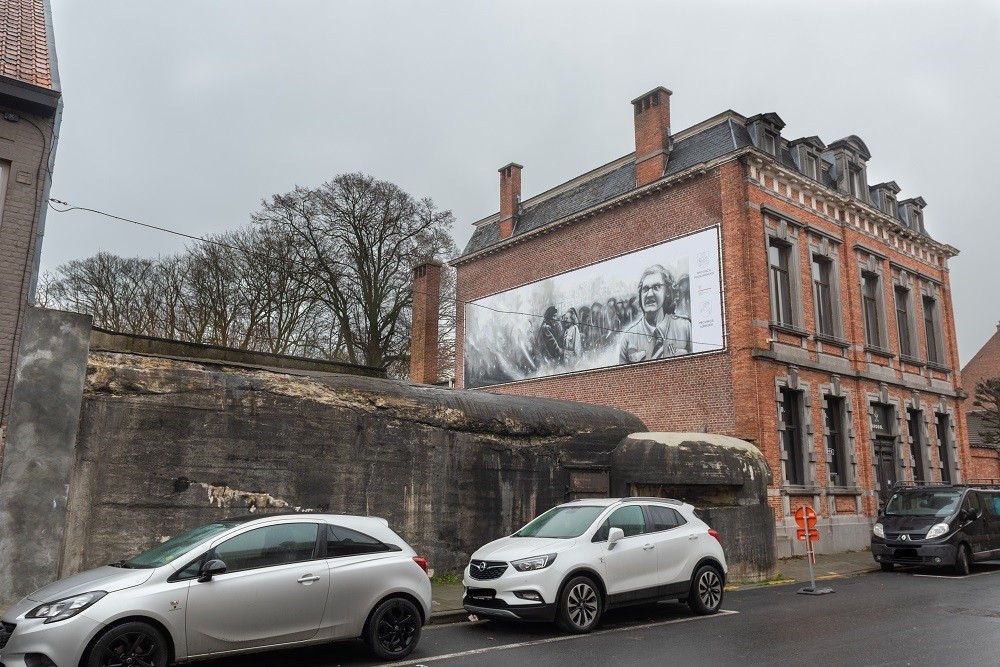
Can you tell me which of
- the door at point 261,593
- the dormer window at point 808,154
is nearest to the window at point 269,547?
the door at point 261,593

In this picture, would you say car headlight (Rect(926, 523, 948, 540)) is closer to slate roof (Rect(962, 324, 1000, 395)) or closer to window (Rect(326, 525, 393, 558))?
window (Rect(326, 525, 393, 558))

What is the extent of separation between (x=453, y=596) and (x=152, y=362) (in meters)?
5.57

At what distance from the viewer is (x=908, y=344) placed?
2452 cm

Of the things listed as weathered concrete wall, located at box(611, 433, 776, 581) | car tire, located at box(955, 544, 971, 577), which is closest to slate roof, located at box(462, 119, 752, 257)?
weathered concrete wall, located at box(611, 433, 776, 581)

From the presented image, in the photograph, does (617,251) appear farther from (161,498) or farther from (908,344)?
(161,498)

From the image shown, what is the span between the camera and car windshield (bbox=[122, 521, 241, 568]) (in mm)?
6582

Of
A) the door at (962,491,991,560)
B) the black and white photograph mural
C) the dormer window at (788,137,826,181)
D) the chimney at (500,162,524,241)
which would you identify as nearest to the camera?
the door at (962,491,991,560)

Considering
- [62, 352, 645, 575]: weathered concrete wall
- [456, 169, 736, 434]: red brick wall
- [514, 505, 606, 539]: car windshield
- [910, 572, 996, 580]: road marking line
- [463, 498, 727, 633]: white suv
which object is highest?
[456, 169, 736, 434]: red brick wall

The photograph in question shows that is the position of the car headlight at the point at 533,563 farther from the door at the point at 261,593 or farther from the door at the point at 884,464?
the door at the point at 884,464

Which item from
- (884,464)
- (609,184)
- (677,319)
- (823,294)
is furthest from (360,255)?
(884,464)

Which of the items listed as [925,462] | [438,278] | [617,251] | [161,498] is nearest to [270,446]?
[161,498]

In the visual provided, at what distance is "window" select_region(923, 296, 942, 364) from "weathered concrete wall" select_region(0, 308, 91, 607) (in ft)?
85.8

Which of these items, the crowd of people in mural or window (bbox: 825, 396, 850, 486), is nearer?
the crowd of people in mural

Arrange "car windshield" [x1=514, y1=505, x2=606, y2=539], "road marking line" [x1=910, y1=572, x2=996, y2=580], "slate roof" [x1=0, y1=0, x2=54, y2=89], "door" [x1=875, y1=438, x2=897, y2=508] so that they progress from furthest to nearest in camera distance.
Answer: "door" [x1=875, y1=438, x2=897, y2=508], "road marking line" [x1=910, y1=572, x2=996, y2=580], "slate roof" [x1=0, y1=0, x2=54, y2=89], "car windshield" [x1=514, y1=505, x2=606, y2=539]
